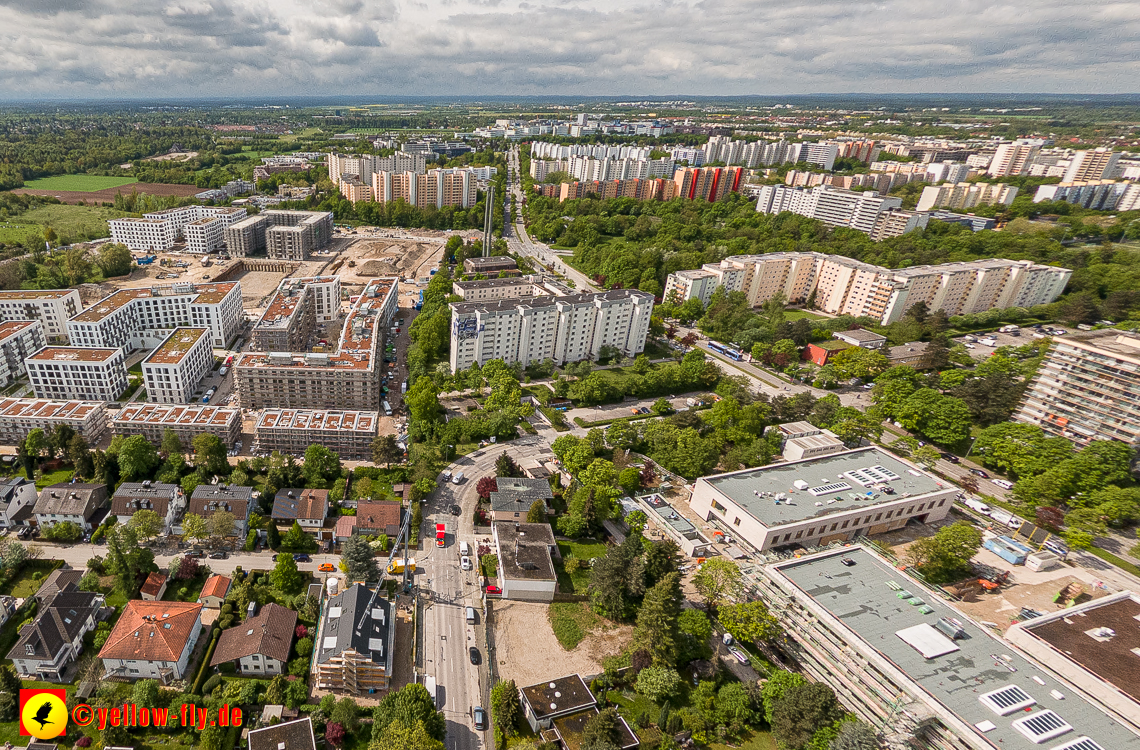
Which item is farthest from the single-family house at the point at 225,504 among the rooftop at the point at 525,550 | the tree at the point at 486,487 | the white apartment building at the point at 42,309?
the white apartment building at the point at 42,309

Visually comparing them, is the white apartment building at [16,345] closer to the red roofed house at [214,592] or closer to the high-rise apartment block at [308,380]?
the high-rise apartment block at [308,380]

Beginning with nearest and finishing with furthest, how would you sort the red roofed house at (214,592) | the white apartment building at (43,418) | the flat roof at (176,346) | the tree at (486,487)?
the red roofed house at (214,592), the tree at (486,487), the white apartment building at (43,418), the flat roof at (176,346)

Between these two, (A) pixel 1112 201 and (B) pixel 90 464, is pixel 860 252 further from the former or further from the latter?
(B) pixel 90 464

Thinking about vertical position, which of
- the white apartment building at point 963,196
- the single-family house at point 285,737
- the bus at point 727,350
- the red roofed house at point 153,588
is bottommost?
the red roofed house at point 153,588

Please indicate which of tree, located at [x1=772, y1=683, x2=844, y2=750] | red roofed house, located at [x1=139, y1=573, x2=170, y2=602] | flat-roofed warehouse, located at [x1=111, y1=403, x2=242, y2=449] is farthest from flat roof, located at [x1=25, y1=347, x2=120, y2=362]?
tree, located at [x1=772, y1=683, x2=844, y2=750]

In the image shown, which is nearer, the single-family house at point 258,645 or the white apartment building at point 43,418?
the single-family house at point 258,645

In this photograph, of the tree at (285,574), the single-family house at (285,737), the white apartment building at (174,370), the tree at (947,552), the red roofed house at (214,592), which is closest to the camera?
the single-family house at (285,737)

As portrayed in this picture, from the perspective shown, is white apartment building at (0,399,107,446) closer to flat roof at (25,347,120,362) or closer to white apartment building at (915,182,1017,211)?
flat roof at (25,347,120,362)
